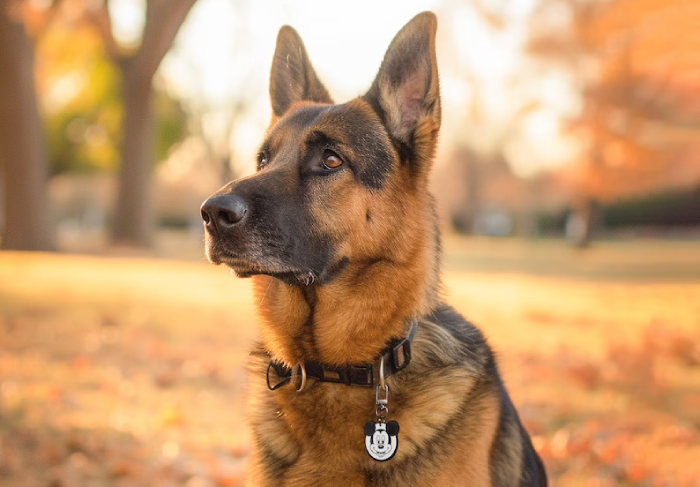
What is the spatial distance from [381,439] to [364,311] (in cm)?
61

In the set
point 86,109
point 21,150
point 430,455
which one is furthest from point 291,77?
point 86,109

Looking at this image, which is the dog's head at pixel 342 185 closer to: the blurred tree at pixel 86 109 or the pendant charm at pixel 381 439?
the pendant charm at pixel 381 439

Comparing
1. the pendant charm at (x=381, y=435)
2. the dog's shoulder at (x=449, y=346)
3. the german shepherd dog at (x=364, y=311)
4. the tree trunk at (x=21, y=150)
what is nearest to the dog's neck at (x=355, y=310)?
the german shepherd dog at (x=364, y=311)

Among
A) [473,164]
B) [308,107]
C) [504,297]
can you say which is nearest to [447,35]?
[504,297]

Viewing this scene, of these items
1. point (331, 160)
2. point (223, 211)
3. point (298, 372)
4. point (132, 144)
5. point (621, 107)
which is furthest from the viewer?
point (621, 107)

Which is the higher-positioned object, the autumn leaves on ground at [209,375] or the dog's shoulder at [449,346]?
the dog's shoulder at [449,346]

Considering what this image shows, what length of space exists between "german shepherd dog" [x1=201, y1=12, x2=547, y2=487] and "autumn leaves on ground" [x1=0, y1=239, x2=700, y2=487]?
38cm

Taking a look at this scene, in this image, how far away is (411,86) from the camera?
3316 millimetres

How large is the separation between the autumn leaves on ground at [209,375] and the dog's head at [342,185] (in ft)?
1.91

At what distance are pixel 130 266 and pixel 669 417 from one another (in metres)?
12.3

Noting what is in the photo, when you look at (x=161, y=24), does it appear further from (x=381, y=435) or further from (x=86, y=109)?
(x=86, y=109)

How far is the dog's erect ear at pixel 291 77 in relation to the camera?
364 cm

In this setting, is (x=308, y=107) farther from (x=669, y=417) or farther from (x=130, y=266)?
(x=130, y=266)

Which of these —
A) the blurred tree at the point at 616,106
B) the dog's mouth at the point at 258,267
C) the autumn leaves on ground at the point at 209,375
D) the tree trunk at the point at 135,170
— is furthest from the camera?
the tree trunk at the point at 135,170
